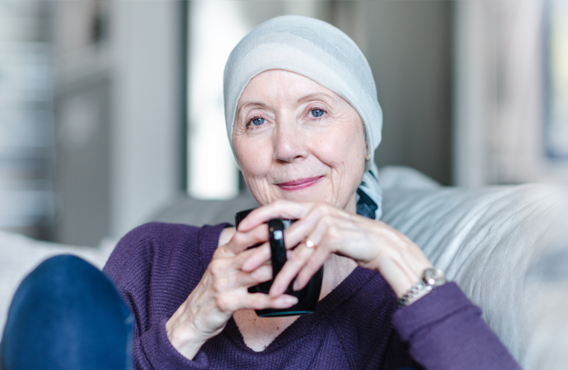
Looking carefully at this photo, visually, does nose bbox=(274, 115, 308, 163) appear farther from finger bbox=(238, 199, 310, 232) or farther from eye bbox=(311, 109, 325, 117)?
finger bbox=(238, 199, 310, 232)

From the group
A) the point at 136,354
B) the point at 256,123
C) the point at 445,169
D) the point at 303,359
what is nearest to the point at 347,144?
the point at 256,123

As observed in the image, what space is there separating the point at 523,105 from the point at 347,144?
2.00 m

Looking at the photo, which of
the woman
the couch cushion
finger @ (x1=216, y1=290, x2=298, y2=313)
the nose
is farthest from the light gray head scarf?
finger @ (x1=216, y1=290, x2=298, y2=313)

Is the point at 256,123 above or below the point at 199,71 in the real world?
above

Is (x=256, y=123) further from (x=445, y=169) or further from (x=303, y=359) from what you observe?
(x=445, y=169)

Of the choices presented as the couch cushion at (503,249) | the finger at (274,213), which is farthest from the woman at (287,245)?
the couch cushion at (503,249)

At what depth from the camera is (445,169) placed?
309 centimetres

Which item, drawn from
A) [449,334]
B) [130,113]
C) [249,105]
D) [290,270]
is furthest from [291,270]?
[130,113]

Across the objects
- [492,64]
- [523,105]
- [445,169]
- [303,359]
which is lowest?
[445,169]

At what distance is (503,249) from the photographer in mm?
841

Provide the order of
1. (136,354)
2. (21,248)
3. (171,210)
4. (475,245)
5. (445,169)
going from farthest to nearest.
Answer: (445,169) < (171,210) < (21,248) < (475,245) < (136,354)

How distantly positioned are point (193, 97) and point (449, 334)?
320cm

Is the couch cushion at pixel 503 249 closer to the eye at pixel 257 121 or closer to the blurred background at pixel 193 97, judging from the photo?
the eye at pixel 257 121

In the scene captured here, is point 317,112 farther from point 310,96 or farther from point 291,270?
point 291,270
